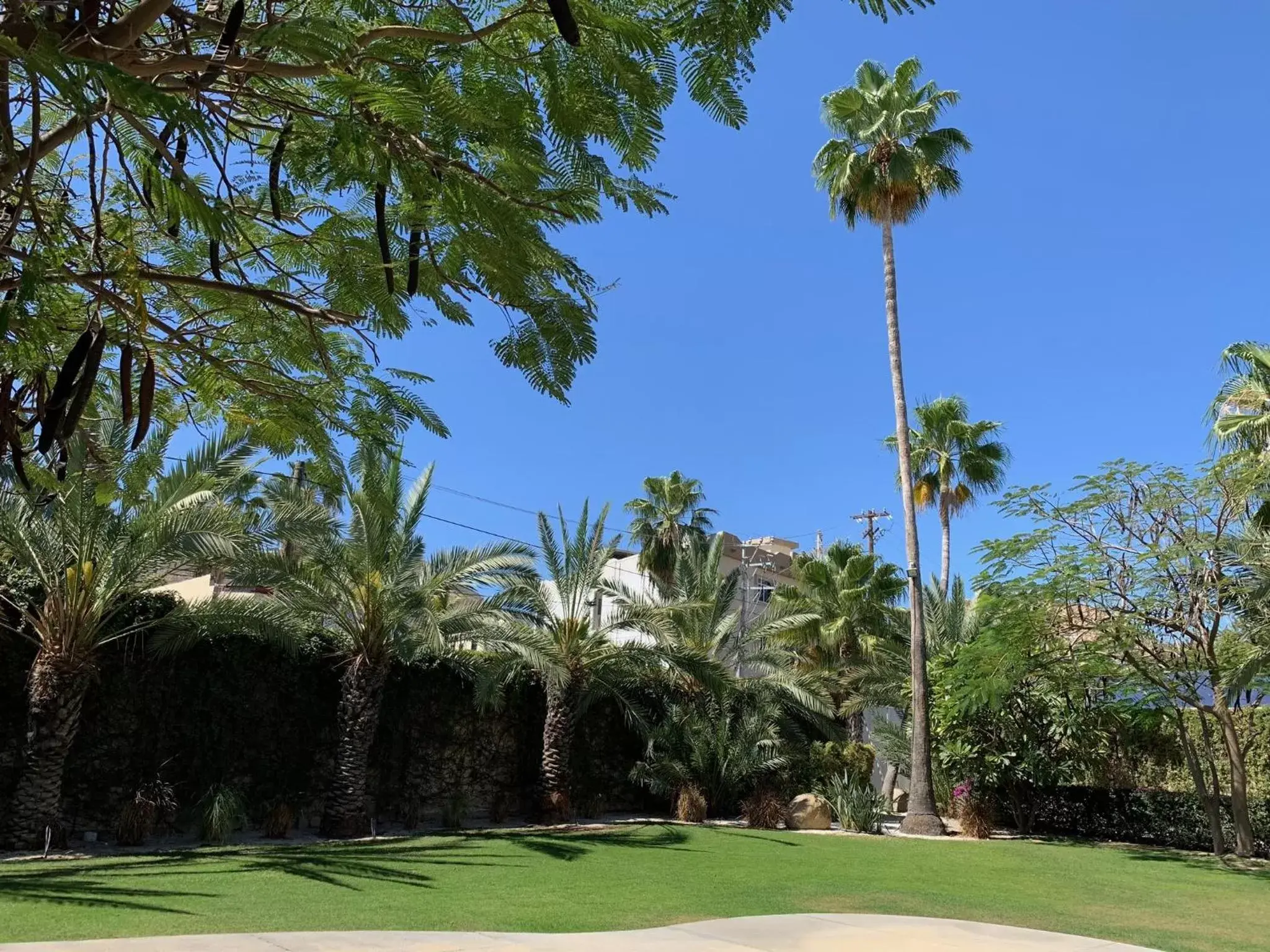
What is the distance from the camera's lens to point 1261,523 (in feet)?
55.5

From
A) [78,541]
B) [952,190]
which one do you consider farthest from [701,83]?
[952,190]

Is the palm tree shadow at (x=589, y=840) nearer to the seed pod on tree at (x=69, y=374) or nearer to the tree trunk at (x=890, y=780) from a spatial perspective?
the tree trunk at (x=890, y=780)

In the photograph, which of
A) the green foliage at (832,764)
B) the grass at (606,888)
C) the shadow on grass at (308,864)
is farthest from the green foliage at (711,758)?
the grass at (606,888)

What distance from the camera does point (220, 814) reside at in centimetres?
1499

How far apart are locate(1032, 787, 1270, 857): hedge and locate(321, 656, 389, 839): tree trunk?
46.3 feet

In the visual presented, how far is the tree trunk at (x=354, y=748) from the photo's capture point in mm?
16594

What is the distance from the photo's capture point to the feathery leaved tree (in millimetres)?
2662

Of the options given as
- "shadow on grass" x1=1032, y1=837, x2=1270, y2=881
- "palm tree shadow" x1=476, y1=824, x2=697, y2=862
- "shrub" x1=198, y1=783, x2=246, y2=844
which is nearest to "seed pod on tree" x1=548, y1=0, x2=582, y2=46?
"palm tree shadow" x1=476, y1=824, x2=697, y2=862

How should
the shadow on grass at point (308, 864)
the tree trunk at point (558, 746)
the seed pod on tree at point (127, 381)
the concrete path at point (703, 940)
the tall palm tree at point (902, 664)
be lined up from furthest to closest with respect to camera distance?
the tall palm tree at point (902, 664), the tree trunk at point (558, 746), the shadow on grass at point (308, 864), the concrete path at point (703, 940), the seed pod on tree at point (127, 381)

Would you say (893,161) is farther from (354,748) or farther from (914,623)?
(354,748)

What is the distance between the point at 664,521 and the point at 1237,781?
2135cm

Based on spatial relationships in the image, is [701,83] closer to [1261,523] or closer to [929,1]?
[929,1]

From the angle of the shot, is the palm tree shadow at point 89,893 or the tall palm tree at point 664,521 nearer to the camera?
the palm tree shadow at point 89,893

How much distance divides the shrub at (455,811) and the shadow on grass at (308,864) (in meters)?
2.43
